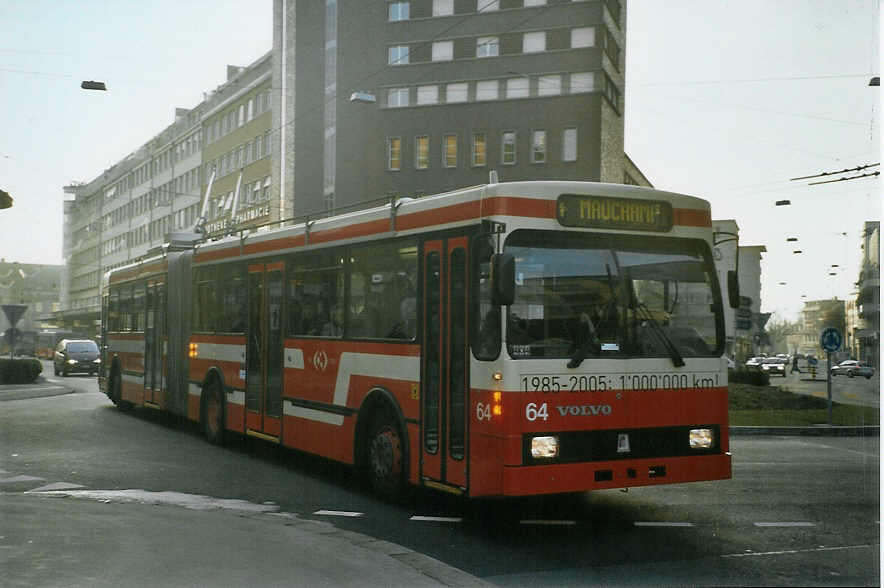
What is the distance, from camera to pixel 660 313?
862 cm

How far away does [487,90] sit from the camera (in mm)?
49875

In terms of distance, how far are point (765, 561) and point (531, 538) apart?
1963mm

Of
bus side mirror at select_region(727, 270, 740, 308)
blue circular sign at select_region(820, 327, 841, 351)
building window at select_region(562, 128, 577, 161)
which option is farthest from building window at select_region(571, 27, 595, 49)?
bus side mirror at select_region(727, 270, 740, 308)

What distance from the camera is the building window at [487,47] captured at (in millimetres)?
47906

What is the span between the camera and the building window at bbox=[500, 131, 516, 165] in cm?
4897

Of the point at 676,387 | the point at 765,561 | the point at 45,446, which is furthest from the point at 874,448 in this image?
the point at 45,446

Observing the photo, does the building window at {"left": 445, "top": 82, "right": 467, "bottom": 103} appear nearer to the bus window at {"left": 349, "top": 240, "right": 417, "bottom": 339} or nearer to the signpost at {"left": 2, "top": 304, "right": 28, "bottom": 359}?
the signpost at {"left": 2, "top": 304, "right": 28, "bottom": 359}

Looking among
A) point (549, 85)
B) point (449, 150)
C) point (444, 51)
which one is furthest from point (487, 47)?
point (449, 150)

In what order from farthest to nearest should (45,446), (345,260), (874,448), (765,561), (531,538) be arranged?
(874,448)
(45,446)
(345,260)
(531,538)
(765,561)

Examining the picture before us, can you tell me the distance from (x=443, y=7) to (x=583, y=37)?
12662 mm

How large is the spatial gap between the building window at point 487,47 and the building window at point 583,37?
10.0 m

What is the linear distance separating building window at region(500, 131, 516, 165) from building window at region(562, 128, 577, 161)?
107 inches

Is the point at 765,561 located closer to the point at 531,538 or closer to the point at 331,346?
the point at 531,538

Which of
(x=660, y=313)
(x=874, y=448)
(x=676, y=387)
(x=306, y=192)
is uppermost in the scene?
(x=306, y=192)
